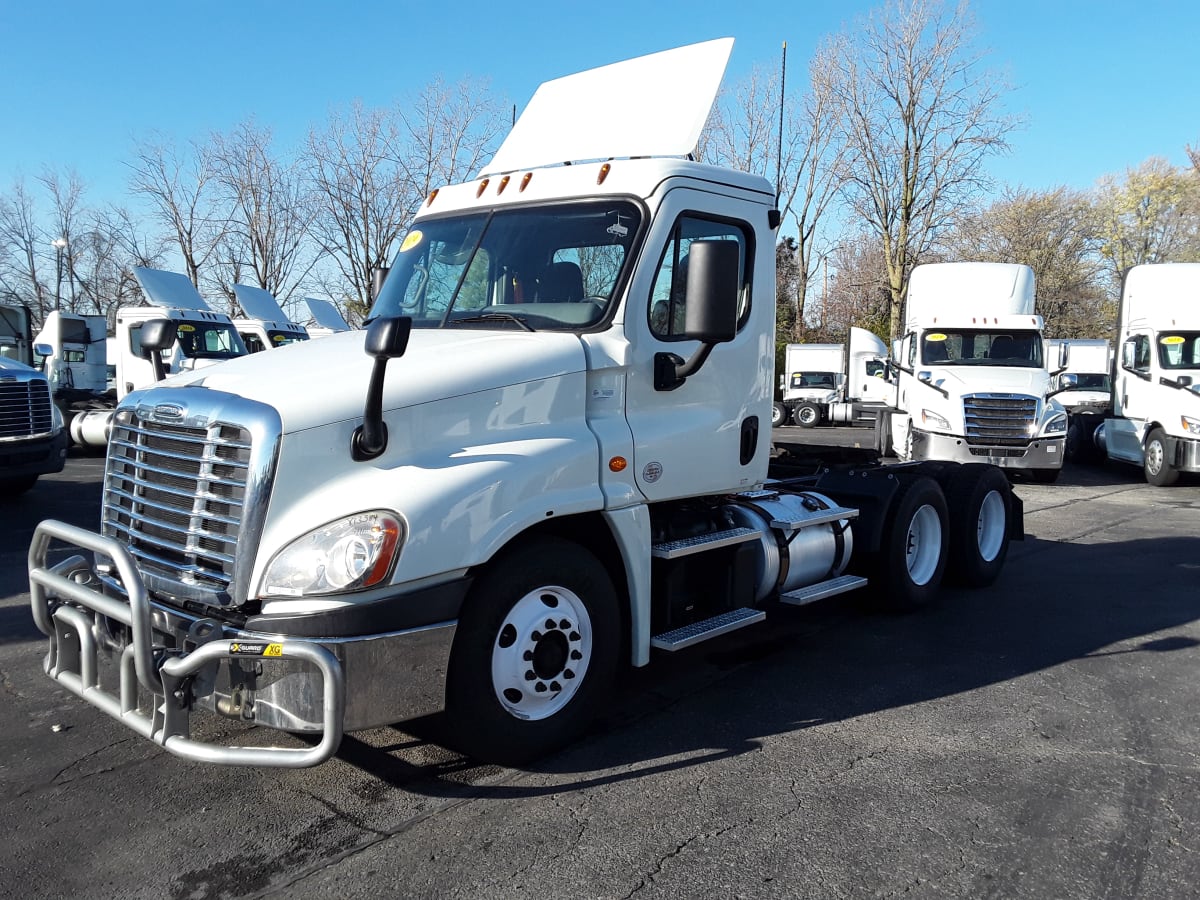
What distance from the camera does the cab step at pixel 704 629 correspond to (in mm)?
4715

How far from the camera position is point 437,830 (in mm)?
3643

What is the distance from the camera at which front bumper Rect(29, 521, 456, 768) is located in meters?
3.36

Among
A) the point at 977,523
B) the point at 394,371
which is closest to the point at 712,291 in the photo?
the point at 394,371

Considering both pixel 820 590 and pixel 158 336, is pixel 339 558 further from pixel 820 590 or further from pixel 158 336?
pixel 820 590

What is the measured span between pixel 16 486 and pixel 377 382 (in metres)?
10.6

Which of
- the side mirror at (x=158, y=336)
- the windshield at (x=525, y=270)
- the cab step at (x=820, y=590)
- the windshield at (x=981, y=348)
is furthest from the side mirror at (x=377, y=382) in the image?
the windshield at (x=981, y=348)

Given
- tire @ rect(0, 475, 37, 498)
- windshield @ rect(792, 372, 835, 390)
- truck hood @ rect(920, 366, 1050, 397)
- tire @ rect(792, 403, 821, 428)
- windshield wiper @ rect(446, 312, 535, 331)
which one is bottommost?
tire @ rect(792, 403, 821, 428)

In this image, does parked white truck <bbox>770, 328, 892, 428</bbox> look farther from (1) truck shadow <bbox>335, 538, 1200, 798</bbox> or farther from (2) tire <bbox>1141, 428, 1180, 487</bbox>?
(1) truck shadow <bbox>335, 538, 1200, 798</bbox>

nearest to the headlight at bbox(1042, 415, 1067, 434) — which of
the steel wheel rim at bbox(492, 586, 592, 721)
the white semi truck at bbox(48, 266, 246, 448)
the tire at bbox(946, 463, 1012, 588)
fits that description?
the tire at bbox(946, 463, 1012, 588)

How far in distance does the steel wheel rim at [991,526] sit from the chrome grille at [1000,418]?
24.8 ft

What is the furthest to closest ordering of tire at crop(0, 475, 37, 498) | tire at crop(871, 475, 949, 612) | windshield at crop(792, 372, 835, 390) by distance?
windshield at crop(792, 372, 835, 390) → tire at crop(0, 475, 37, 498) → tire at crop(871, 475, 949, 612)

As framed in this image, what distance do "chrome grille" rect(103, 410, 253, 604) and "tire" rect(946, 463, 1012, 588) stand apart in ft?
19.7

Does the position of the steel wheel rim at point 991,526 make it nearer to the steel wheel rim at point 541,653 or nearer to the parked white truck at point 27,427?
the steel wheel rim at point 541,653

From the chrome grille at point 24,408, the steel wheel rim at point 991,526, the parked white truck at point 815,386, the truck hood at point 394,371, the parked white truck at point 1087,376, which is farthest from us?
the parked white truck at point 815,386
